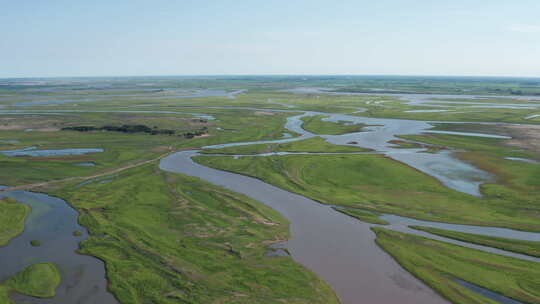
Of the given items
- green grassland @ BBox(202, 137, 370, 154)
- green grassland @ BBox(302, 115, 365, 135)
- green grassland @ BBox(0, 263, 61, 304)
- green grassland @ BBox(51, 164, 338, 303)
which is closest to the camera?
green grassland @ BBox(0, 263, 61, 304)

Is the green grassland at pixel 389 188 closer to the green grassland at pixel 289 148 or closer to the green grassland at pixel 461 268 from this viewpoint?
the green grassland at pixel 289 148

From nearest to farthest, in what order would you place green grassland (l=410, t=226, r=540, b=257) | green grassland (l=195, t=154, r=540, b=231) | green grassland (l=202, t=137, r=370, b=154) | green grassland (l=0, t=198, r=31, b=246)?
green grassland (l=410, t=226, r=540, b=257) < green grassland (l=0, t=198, r=31, b=246) < green grassland (l=195, t=154, r=540, b=231) < green grassland (l=202, t=137, r=370, b=154)

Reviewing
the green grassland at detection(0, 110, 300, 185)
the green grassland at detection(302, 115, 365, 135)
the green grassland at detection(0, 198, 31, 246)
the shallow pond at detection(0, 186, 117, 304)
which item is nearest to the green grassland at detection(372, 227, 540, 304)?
the shallow pond at detection(0, 186, 117, 304)

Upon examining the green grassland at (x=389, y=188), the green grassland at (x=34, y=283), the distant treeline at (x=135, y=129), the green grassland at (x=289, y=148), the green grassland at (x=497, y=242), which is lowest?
the green grassland at (x=34, y=283)

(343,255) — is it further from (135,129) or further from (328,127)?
(135,129)

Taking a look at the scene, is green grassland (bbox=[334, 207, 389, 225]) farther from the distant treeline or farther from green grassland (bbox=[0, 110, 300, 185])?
the distant treeline

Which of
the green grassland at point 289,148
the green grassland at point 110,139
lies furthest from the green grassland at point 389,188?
the green grassland at point 110,139

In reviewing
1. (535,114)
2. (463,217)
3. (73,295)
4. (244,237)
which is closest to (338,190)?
(463,217)

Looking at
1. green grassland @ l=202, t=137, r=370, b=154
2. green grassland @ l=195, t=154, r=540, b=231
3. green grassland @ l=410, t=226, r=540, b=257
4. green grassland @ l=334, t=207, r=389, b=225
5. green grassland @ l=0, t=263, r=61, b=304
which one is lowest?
green grassland @ l=0, t=263, r=61, b=304
